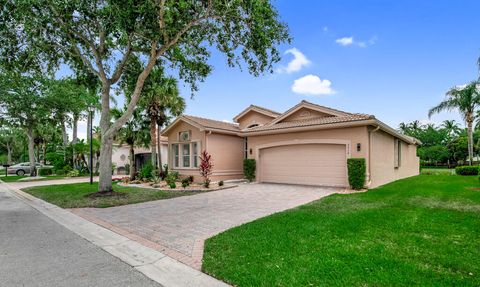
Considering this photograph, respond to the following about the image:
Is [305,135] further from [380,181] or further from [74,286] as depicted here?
[74,286]

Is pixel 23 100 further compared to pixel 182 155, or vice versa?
→ pixel 23 100

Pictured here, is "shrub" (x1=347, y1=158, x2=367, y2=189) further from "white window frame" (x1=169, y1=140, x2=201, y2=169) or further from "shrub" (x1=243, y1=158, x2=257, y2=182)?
"white window frame" (x1=169, y1=140, x2=201, y2=169)

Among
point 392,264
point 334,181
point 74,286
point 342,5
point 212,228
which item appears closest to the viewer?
point 74,286

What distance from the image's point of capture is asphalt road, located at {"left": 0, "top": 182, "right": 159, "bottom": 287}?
3559mm

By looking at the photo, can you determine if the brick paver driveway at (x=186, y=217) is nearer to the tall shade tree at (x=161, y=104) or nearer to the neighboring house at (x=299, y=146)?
the neighboring house at (x=299, y=146)

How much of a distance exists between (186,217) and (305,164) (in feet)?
27.0

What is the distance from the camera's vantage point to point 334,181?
12.9m

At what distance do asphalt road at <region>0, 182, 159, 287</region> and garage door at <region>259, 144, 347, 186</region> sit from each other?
10.6 meters

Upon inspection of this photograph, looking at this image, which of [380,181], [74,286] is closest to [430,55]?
[380,181]

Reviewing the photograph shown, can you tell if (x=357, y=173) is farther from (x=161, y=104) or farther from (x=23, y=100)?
(x=23, y=100)

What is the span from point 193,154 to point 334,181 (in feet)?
27.7

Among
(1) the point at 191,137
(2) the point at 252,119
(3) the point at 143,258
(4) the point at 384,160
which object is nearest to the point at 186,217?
(3) the point at 143,258

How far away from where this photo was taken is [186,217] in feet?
23.9

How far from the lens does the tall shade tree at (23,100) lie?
15906 millimetres
